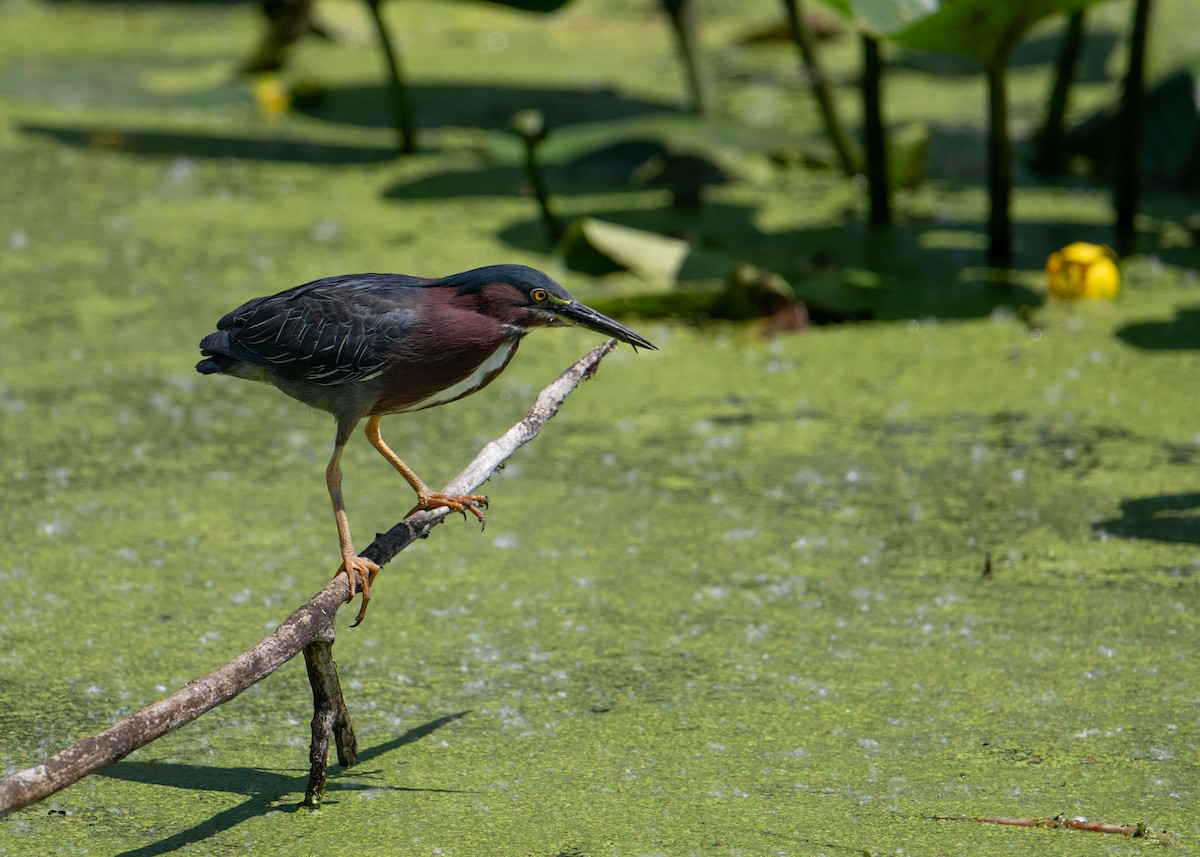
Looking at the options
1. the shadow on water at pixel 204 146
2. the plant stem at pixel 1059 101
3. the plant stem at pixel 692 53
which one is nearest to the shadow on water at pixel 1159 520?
the plant stem at pixel 1059 101

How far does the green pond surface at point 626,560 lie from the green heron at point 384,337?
0.39 metres

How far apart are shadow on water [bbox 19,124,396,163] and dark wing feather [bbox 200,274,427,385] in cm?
310

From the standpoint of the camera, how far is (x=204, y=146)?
5.22m

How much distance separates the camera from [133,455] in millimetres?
3215

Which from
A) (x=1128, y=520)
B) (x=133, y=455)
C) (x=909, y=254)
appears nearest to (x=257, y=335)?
(x=133, y=455)

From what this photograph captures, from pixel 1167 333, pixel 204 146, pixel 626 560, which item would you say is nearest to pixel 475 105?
pixel 204 146

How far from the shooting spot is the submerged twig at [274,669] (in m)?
1.63

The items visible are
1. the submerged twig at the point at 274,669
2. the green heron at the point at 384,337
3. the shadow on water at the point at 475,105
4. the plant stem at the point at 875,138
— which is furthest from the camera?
the shadow on water at the point at 475,105

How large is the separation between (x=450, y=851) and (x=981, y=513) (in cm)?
149

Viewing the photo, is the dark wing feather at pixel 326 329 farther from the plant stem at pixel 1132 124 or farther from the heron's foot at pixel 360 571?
the plant stem at pixel 1132 124

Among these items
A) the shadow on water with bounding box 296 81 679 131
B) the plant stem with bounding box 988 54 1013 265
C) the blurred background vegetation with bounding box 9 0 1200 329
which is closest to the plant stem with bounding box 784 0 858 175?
the blurred background vegetation with bounding box 9 0 1200 329

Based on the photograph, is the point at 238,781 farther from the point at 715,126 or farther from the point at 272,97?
the point at 272,97

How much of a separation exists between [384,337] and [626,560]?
94cm

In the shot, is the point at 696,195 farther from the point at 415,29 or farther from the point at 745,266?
the point at 415,29
